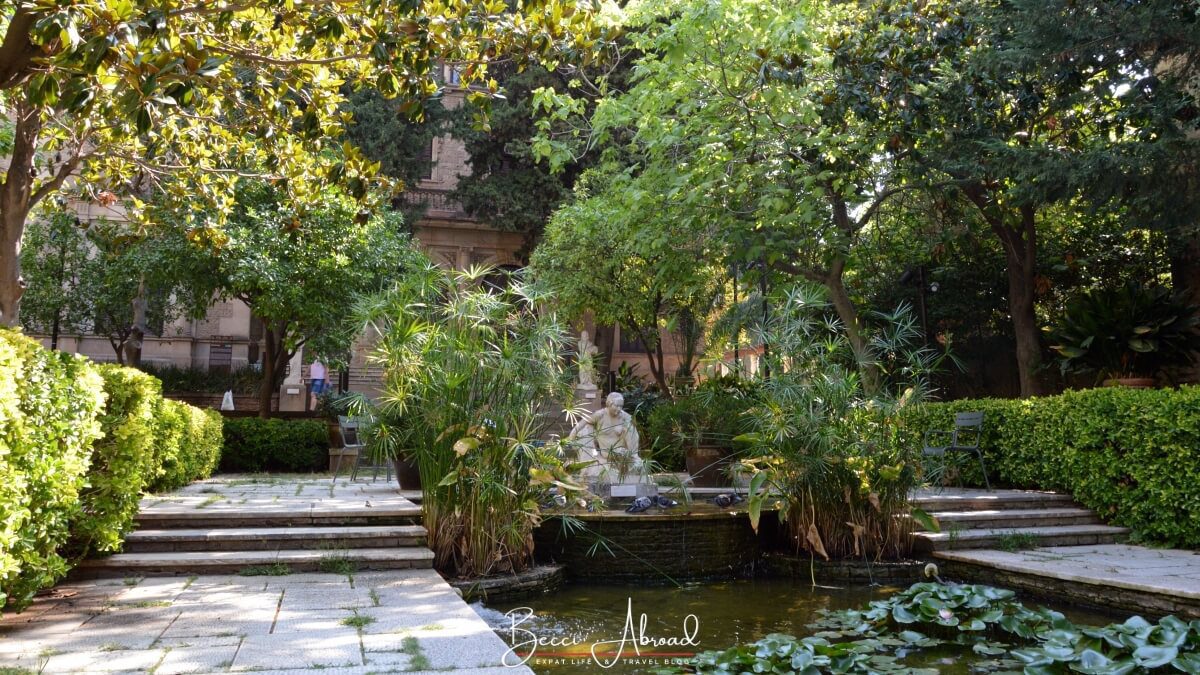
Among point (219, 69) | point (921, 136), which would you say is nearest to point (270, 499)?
point (219, 69)

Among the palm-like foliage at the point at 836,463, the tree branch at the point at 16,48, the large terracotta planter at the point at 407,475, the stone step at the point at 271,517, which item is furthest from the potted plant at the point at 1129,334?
the tree branch at the point at 16,48

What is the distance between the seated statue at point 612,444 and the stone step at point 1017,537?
9.75 ft

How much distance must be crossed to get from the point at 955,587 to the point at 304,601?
428cm

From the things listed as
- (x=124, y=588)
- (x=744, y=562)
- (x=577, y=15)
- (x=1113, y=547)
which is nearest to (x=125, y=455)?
(x=124, y=588)

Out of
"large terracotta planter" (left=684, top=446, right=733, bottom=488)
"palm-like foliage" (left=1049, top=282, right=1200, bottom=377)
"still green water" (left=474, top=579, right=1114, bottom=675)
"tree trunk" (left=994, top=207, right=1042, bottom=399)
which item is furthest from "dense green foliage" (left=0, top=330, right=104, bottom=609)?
"tree trunk" (left=994, top=207, right=1042, bottom=399)

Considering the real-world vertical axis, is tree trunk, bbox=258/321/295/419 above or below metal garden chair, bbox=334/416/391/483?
above

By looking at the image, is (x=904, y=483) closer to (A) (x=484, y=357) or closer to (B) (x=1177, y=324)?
(A) (x=484, y=357)

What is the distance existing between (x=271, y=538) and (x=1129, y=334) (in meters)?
10.6

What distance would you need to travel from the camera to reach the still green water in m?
5.13

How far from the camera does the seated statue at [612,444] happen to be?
954cm

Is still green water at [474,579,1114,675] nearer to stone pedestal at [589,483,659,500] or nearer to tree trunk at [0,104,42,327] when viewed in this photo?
stone pedestal at [589,483,659,500]

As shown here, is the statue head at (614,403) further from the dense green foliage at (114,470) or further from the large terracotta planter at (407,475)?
the dense green foliage at (114,470)

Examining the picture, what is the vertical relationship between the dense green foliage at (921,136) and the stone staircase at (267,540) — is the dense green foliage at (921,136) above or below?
above

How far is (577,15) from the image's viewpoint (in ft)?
21.7
